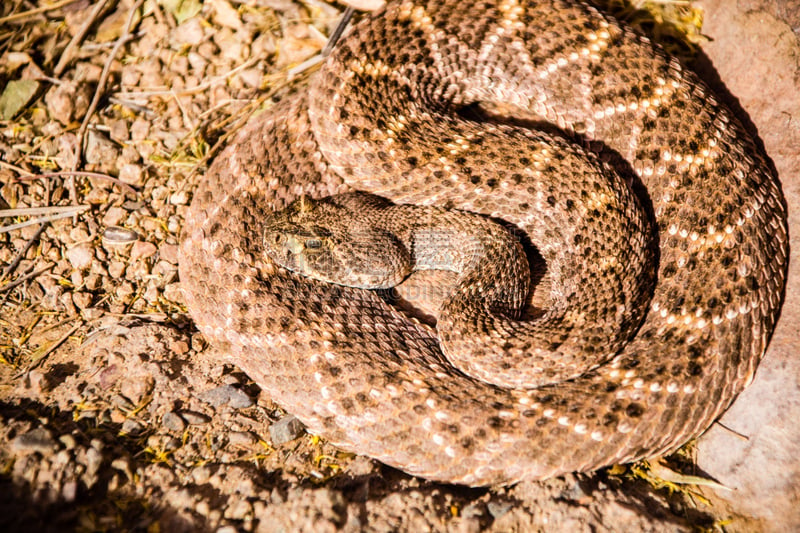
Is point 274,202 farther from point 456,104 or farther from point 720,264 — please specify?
point 720,264

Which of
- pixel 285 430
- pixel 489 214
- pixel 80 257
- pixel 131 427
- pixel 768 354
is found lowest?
pixel 80 257

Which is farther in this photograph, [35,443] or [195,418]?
[195,418]

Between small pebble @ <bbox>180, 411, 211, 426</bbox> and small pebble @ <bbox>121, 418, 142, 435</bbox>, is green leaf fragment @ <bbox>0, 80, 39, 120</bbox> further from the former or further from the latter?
small pebble @ <bbox>180, 411, 211, 426</bbox>

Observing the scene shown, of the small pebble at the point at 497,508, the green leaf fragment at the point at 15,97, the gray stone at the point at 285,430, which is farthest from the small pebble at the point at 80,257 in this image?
the small pebble at the point at 497,508

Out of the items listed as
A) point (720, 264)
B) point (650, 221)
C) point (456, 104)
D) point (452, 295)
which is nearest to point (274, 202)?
point (452, 295)

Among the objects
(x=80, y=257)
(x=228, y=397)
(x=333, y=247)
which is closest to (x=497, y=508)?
(x=228, y=397)

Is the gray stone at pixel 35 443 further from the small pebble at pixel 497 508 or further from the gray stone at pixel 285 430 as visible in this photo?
the small pebble at pixel 497 508

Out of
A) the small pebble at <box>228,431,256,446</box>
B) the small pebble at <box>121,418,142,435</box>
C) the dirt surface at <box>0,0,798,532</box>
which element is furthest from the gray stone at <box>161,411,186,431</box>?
the small pebble at <box>228,431,256,446</box>

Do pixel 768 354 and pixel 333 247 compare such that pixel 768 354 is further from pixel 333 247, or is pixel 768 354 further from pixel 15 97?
pixel 15 97
